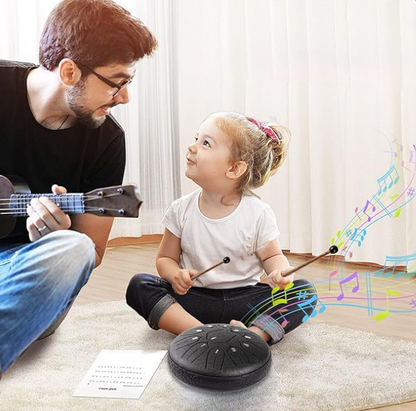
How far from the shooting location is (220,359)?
1.18 meters

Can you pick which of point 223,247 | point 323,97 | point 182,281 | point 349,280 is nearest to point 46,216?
point 182,281

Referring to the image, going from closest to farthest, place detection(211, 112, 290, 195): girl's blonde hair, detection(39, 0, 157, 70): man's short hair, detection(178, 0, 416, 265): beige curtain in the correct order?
detection(39, 0, 157, 70): man's short hair → detection(211, 112, 290, 195): girl's blonde hair → detection(178, 0, 416, 265): beige curtain

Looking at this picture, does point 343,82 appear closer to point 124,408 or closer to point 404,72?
point 404,72

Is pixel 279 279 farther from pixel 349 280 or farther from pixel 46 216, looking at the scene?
pixel 46 216

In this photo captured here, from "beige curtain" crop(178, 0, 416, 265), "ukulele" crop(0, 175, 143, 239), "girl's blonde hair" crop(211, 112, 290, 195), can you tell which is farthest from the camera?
"beige curtain" crop(178, 0, 416, 265)

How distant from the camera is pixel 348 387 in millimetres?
1176

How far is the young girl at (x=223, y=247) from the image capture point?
150 cm

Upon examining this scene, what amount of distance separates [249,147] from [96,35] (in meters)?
0.47

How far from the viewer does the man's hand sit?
108 centimetres

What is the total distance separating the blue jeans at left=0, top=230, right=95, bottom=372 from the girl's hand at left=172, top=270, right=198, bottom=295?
38 centimetres

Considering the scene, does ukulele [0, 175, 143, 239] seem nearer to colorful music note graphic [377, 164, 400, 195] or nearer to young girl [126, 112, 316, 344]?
young girl [126, 112, 316, 344]

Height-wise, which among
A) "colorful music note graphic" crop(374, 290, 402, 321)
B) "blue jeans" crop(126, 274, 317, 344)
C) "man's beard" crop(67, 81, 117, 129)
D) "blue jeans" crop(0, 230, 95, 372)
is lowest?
"colorful music note graphic" crop(374, 290, 402, 321)

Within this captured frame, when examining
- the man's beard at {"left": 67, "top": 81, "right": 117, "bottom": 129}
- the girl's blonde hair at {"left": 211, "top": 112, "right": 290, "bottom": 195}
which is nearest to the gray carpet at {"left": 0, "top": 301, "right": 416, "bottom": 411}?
the girl's blonde hair at {"left": 211, "top": 112, "right": 290, "bottom": 195}

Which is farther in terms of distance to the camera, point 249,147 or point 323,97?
point 323,97
